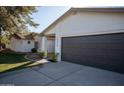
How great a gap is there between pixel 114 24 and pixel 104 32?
805mm

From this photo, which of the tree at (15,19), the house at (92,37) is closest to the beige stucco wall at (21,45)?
the tree at (15,19)

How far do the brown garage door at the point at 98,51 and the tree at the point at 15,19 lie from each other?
Result: 24.3 feet

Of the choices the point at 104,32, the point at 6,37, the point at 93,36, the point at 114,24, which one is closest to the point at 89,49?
the point at 93,36

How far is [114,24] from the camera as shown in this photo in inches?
311

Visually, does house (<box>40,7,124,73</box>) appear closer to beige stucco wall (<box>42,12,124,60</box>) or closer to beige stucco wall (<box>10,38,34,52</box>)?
beige stucco wall (<box>42,12,124,60</box>)

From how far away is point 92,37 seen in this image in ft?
30.9

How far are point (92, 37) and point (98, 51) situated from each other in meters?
1.12

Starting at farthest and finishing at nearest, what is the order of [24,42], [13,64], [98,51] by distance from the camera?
[24,42] < [13,64] < [98,51]

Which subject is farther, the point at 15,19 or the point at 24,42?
the point at 24,42

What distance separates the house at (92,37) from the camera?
25.5 feet

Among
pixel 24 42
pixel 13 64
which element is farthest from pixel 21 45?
pixel 13 64

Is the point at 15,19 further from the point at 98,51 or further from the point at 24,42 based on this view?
the point at 98,51

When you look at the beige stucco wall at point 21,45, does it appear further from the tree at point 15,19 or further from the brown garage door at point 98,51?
the brown garage door at point 98,51

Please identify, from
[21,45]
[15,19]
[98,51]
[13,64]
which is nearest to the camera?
[98,51]
